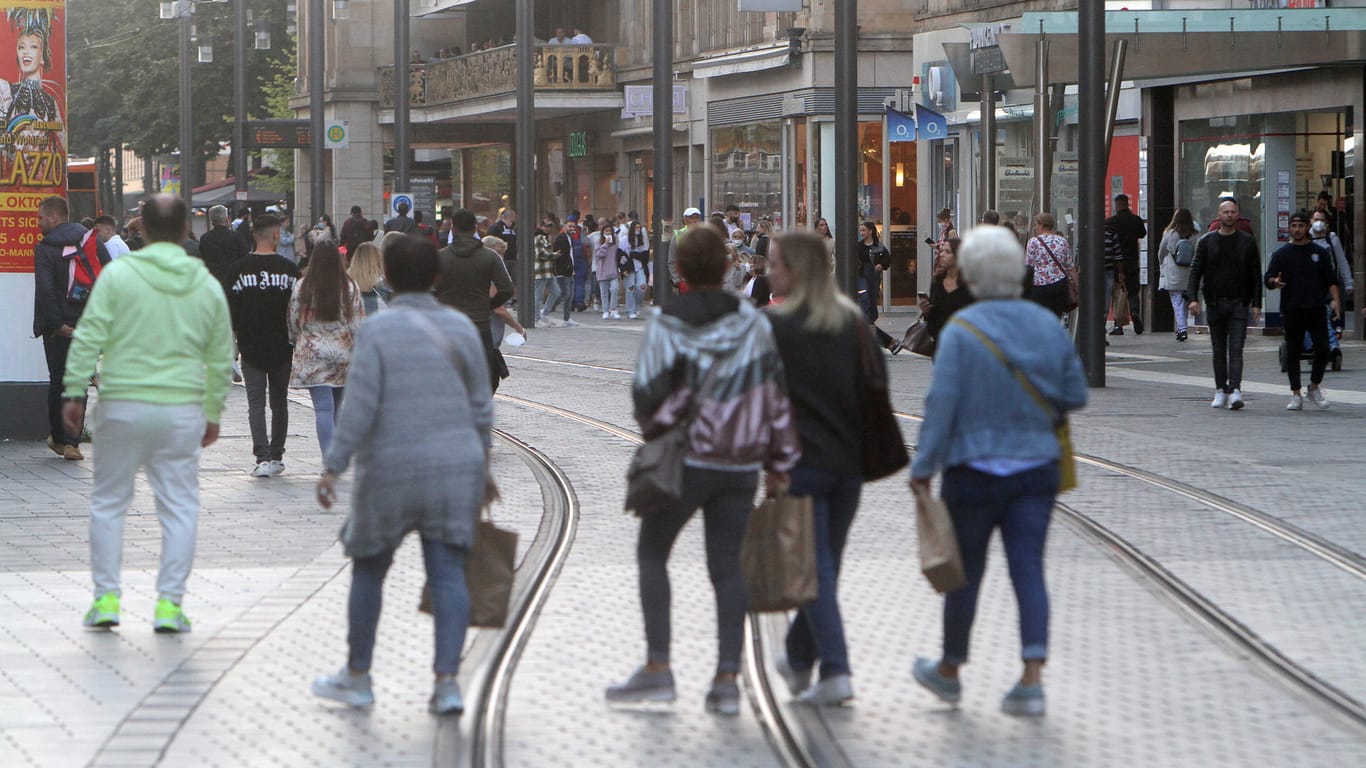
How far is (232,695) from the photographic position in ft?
22.8

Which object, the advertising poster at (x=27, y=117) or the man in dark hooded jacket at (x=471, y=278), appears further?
the advertising poster at (x=27, y=117)

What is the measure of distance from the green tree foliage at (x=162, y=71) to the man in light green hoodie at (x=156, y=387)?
5923 centimetres

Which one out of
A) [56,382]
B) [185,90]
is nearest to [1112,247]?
[56,382]

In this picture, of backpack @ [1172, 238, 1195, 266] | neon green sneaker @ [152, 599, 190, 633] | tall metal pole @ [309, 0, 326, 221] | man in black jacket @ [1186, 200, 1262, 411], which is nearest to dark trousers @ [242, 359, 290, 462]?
neon green sneaker @ [152, 599, 190, 633]

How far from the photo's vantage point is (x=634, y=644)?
7.83 metres

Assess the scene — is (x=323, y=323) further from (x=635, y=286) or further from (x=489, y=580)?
(x=635, y=286)

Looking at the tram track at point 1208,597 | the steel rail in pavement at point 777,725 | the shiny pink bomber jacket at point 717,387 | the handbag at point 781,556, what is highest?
the shiny pink bomber jacket at point 717,387

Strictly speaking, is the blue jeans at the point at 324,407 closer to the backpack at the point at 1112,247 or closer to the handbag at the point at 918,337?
the handbag at the point at 918,337

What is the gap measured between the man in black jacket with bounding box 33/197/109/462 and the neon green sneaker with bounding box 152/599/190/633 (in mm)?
6771

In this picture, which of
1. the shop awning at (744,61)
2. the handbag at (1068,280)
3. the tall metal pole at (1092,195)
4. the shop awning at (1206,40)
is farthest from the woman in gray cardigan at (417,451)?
the shop awning at (744,61)

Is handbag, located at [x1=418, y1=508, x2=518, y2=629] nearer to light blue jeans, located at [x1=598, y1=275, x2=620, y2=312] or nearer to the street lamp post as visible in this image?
light blue jeans, located at [x1=598, y1=275, x2=620, y2=312]

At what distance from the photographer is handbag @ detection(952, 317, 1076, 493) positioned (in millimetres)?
6527

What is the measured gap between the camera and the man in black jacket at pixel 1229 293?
17.4m

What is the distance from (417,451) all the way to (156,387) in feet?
5.96
